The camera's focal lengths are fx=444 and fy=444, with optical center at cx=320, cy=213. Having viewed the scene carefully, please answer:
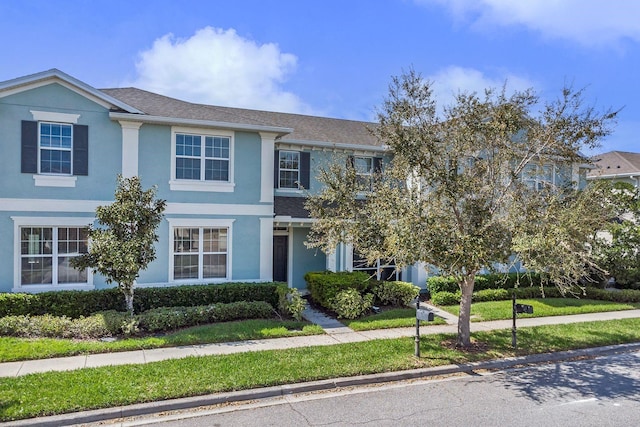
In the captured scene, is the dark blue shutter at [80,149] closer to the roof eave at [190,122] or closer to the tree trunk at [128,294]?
the roof eave at [190,122]

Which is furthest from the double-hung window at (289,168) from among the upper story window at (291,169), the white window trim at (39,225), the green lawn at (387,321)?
the white window trim at (39,225)

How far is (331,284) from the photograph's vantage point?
1399cm

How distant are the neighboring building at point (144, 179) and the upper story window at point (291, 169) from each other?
2.3 inches

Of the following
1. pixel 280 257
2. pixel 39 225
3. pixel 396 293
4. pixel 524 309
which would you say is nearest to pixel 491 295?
pixel 396 293

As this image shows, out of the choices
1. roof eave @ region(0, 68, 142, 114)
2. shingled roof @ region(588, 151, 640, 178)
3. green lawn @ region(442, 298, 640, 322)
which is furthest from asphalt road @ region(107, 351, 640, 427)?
shingled roof @ region(588, 151, 640, 178)

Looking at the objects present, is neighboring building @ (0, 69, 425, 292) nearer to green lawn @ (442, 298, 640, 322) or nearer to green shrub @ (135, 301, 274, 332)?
green shrub @ (135, 301, 274, 332)

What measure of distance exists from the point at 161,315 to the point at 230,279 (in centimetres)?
339

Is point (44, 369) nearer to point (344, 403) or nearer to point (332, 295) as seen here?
point (344, 403)

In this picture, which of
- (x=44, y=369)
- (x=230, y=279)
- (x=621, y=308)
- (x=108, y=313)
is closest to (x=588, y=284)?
(x=621, y=308)

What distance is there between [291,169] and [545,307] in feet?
34.3

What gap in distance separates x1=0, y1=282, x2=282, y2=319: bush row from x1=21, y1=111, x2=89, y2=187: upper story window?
3.32 metres

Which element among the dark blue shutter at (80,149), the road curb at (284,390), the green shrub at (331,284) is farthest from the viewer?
the green shrub at (331,284)

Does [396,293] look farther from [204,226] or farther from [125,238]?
[125,238]

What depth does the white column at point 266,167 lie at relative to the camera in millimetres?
15180
